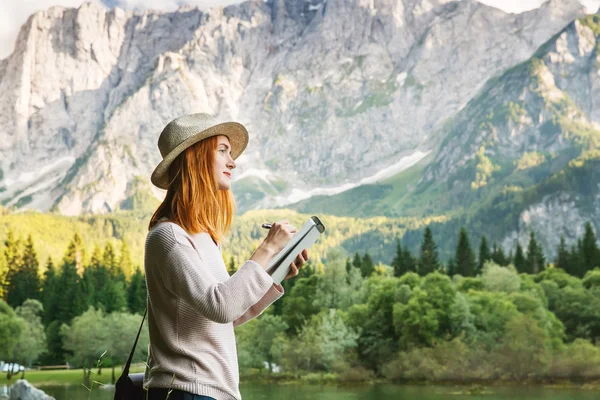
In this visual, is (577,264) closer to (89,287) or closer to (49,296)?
(89,287)

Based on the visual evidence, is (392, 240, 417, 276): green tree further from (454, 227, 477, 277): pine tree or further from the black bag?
the black bag

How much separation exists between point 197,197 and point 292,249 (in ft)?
0.73

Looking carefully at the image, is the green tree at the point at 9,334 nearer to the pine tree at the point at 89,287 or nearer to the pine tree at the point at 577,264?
the pine tree at the point at 89,287

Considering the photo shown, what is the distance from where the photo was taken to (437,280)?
33406 mm

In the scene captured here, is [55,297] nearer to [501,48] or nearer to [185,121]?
[185,121]

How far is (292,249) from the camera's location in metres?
A: 1.63

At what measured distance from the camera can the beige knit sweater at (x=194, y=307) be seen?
1526 mm

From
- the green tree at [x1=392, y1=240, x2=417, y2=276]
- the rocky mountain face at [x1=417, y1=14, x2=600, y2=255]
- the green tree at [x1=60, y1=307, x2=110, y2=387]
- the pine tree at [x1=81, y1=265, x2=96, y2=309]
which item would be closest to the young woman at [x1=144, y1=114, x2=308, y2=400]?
the green tree at [x1=60, y1=307, x2=110, y2=387]

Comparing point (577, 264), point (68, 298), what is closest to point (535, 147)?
point (577, 264)

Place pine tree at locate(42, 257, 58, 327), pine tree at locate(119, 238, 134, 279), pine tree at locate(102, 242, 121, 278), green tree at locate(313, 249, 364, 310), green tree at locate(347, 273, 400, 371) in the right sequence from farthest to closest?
pine tree at locate(119, 238, 134, 279), pine tree at locate(102, 242, 121, 278), pine tree at locate(42, 257, 58, 327), green tree at locate(313, 249, 364, 310), green tree at locate(347, 273, 400, 371)

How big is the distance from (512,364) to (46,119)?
108 m

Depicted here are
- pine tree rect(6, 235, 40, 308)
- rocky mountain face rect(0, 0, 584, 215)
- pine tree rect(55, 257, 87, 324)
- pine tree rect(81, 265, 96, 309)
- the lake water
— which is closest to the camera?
the lake water

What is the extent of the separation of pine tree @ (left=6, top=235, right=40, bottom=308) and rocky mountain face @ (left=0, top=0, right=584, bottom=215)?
66722 millimetres

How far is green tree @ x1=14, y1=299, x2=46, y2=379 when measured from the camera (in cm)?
3612
